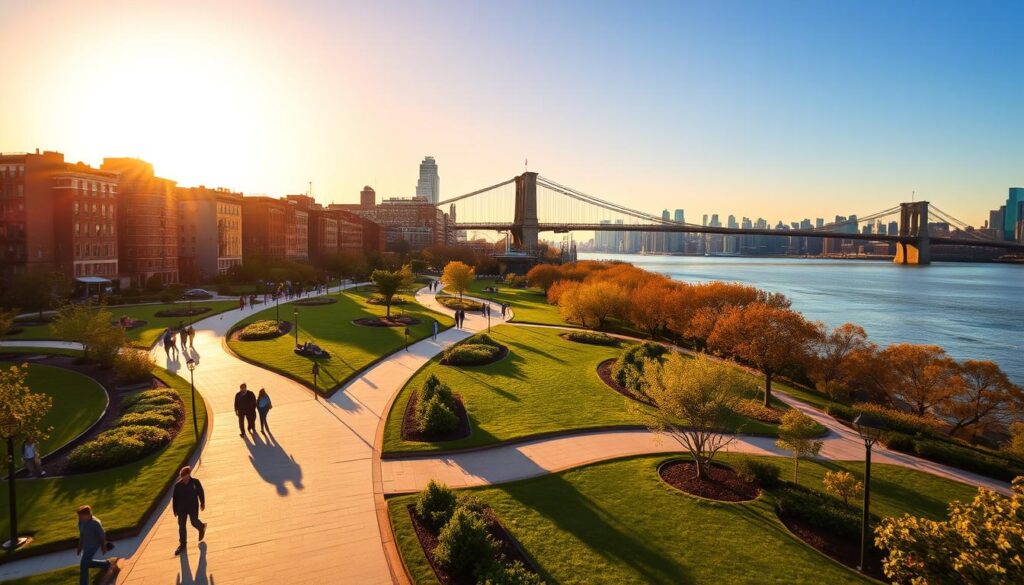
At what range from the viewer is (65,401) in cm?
2166

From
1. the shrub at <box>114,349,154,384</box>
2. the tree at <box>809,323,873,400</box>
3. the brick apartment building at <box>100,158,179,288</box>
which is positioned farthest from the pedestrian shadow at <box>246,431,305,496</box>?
the brick apartment building at <box>100,158,179,288</box>

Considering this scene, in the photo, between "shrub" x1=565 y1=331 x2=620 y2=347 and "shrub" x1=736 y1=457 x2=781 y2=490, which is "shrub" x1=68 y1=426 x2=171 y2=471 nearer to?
"shrub" x1=736 y1=457 x2=781 y2=490

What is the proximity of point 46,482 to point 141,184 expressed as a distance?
62.0 meters

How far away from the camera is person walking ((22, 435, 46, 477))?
1455cm

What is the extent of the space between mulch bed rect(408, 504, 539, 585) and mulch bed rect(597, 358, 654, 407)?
12679mm

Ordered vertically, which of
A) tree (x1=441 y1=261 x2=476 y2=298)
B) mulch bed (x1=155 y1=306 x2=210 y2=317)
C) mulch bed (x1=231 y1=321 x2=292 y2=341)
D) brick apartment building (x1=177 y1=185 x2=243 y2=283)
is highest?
brick apartment building (x1=177 y1=185 x2=243 y2=283)

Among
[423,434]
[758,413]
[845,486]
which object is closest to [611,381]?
[758,413]

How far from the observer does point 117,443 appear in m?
15.8

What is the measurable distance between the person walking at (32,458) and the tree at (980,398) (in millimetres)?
39208

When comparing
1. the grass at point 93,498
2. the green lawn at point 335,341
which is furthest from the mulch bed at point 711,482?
the green lawn at point 335,341

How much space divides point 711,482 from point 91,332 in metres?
29.5

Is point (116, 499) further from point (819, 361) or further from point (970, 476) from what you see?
point (819, 361)

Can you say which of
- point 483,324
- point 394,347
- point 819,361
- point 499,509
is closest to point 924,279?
point 819,361

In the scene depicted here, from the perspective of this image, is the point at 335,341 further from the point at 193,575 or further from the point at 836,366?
the point at 836,366
